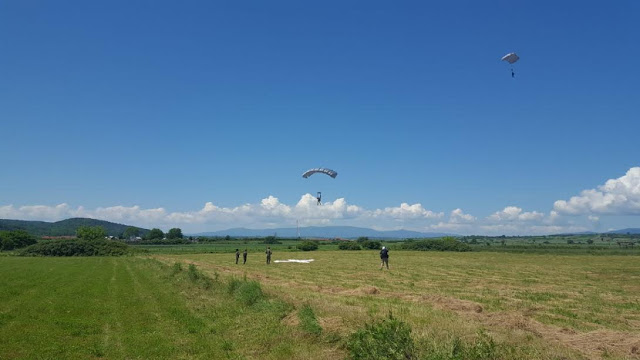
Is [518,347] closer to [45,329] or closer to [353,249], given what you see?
[45,329]

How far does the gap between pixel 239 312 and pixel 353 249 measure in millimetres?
81578

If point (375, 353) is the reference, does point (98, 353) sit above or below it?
below

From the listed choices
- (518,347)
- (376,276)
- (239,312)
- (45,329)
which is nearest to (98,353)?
(45,329)

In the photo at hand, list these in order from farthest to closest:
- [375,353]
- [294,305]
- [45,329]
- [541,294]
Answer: [541,294] < [294,305] < [45,329] < [375,353]

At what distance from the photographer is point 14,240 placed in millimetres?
104250

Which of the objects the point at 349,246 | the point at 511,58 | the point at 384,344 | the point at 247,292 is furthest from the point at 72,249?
the point at 384,344

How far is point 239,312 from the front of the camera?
54.4 ft

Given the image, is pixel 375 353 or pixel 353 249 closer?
pixel 375 353

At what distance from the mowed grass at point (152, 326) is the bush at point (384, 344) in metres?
1.11

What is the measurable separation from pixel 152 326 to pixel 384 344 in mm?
9778

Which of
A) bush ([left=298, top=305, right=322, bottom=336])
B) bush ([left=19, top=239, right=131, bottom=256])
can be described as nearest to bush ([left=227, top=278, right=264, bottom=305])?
Answer: bush ([left=298, top=305, right=322, bottom=336])

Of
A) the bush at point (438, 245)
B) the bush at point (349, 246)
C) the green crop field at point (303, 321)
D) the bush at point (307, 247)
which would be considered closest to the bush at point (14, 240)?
the bush at point (307, 247)

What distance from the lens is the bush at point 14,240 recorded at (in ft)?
336

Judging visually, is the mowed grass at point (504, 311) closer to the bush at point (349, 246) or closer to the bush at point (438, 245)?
the bush at point (438, 245)
